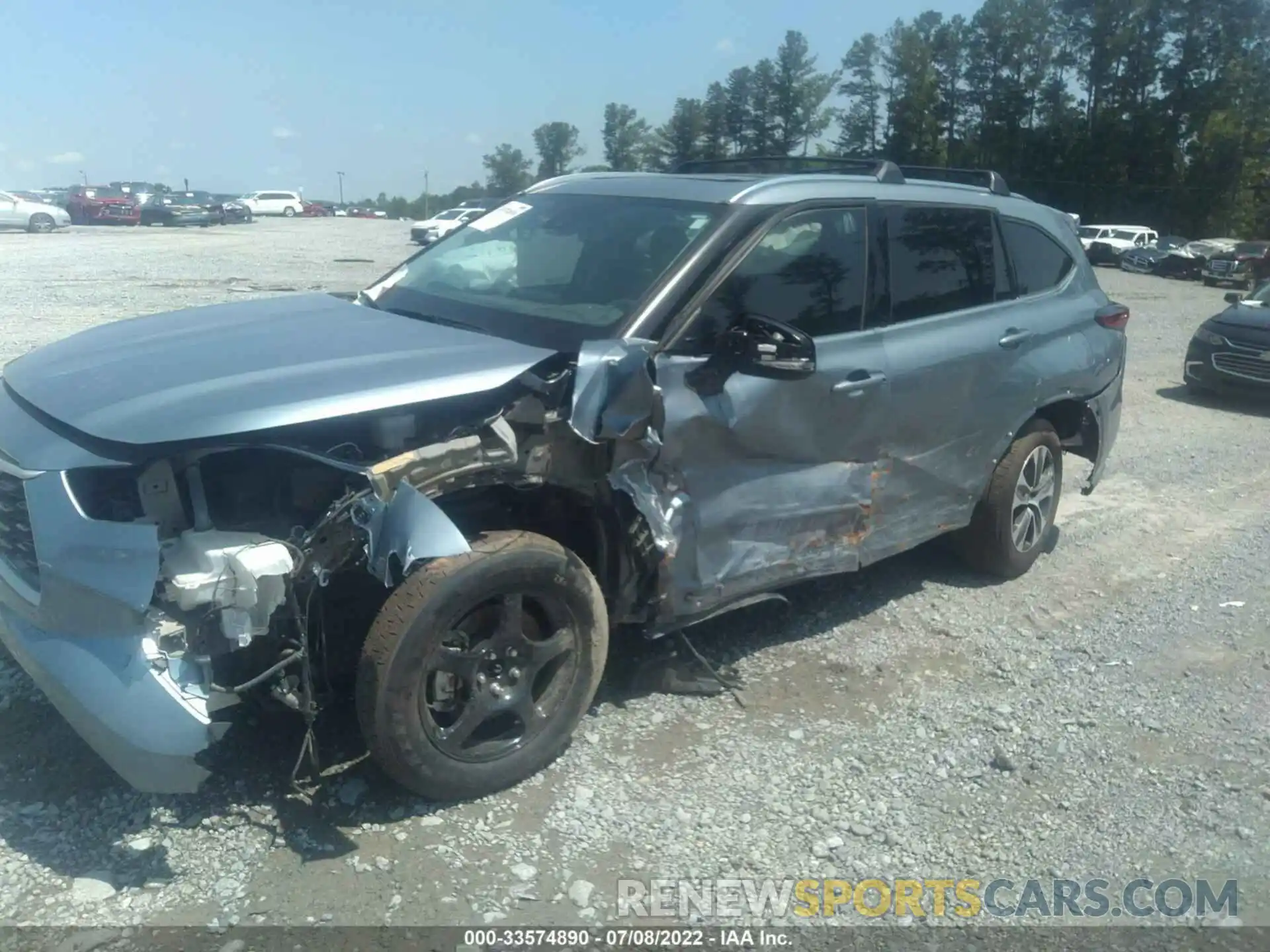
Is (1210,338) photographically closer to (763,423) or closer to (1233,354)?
(1233,354)

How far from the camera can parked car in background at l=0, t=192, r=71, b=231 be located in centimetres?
3719

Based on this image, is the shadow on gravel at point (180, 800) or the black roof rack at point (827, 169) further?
the black roof rack at point (827, 169)

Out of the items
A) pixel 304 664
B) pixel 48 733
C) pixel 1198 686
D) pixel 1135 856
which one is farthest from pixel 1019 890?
pixel 48 733

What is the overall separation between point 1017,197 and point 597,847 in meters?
3.98

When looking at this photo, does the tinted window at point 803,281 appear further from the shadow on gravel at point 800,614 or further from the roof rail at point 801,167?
the shadow on gravel at point 800,614

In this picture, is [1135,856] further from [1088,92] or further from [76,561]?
[1088,92]

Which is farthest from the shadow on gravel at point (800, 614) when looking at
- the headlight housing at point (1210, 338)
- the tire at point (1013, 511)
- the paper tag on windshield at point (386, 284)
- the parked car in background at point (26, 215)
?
the parked car in background at point (26, 215)

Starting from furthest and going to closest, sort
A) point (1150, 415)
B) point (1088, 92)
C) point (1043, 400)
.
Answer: point (1088, 92) → point (1150, 415) → point (1043, 400)

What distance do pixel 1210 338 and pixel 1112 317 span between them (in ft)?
21.6

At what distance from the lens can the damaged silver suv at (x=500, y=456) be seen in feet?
10.3

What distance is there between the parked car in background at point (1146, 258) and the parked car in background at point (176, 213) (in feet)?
118

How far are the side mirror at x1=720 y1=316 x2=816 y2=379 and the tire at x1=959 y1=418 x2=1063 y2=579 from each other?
6.14ft

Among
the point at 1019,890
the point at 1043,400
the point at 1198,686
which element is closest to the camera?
the point at 1019,890

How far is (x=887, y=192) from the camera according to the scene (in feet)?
16.2
